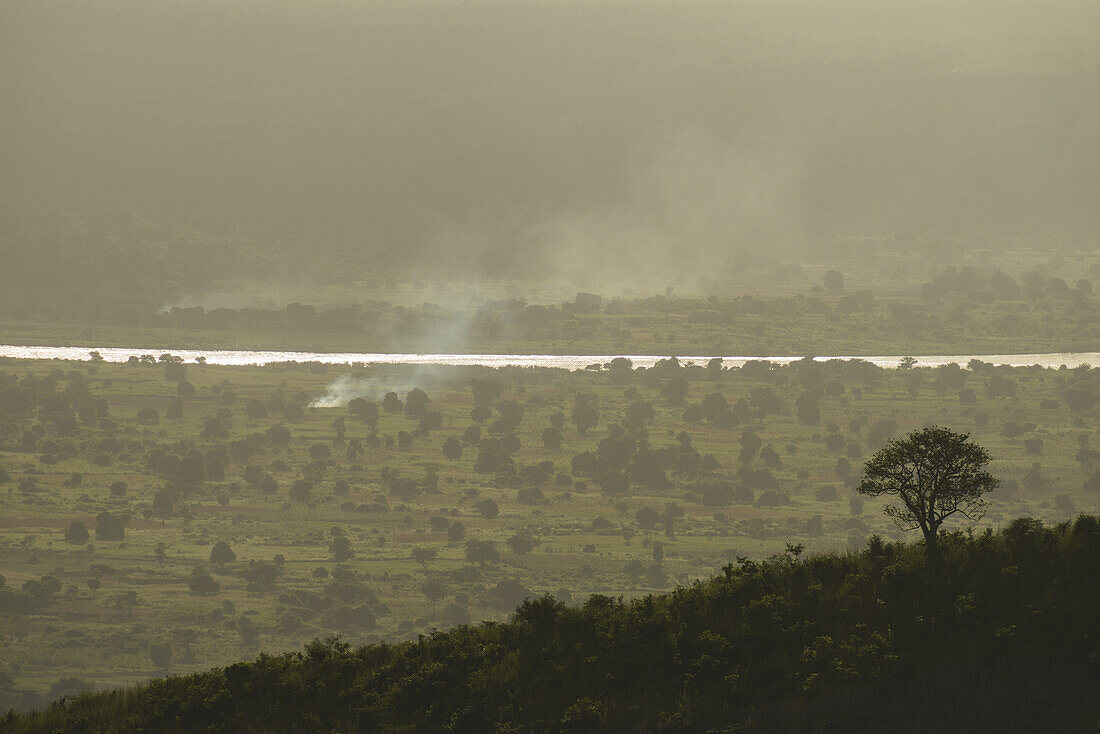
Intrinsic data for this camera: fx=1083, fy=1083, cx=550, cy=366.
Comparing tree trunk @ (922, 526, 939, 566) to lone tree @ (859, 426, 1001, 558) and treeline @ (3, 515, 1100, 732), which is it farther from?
lone tree @ (859, 426, 1001, 558)

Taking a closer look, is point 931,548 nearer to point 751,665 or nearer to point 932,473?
point 932,473

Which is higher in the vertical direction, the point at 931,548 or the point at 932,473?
the point at 932,473

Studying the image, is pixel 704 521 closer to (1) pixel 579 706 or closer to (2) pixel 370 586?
(2) pixel 370 586

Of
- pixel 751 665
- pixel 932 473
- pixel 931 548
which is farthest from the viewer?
pixel 932 473

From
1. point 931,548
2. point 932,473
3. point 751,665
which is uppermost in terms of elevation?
point 932,473

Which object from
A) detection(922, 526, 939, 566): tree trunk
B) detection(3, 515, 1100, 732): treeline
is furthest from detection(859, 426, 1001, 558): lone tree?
detection(3, 515, 1100, 732): treeline

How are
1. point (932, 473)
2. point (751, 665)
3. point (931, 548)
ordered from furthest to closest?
point (932, 473)
point (931, 548)
point (751, 665)

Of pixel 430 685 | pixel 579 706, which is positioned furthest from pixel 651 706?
pixel 430 685

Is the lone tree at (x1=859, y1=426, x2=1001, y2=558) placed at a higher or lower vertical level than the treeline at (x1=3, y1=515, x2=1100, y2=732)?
higher

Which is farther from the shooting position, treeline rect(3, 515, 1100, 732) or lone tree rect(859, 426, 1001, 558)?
lone tree rect(859, 426, 1001, 558)

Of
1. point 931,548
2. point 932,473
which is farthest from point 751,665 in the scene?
point 932,473
